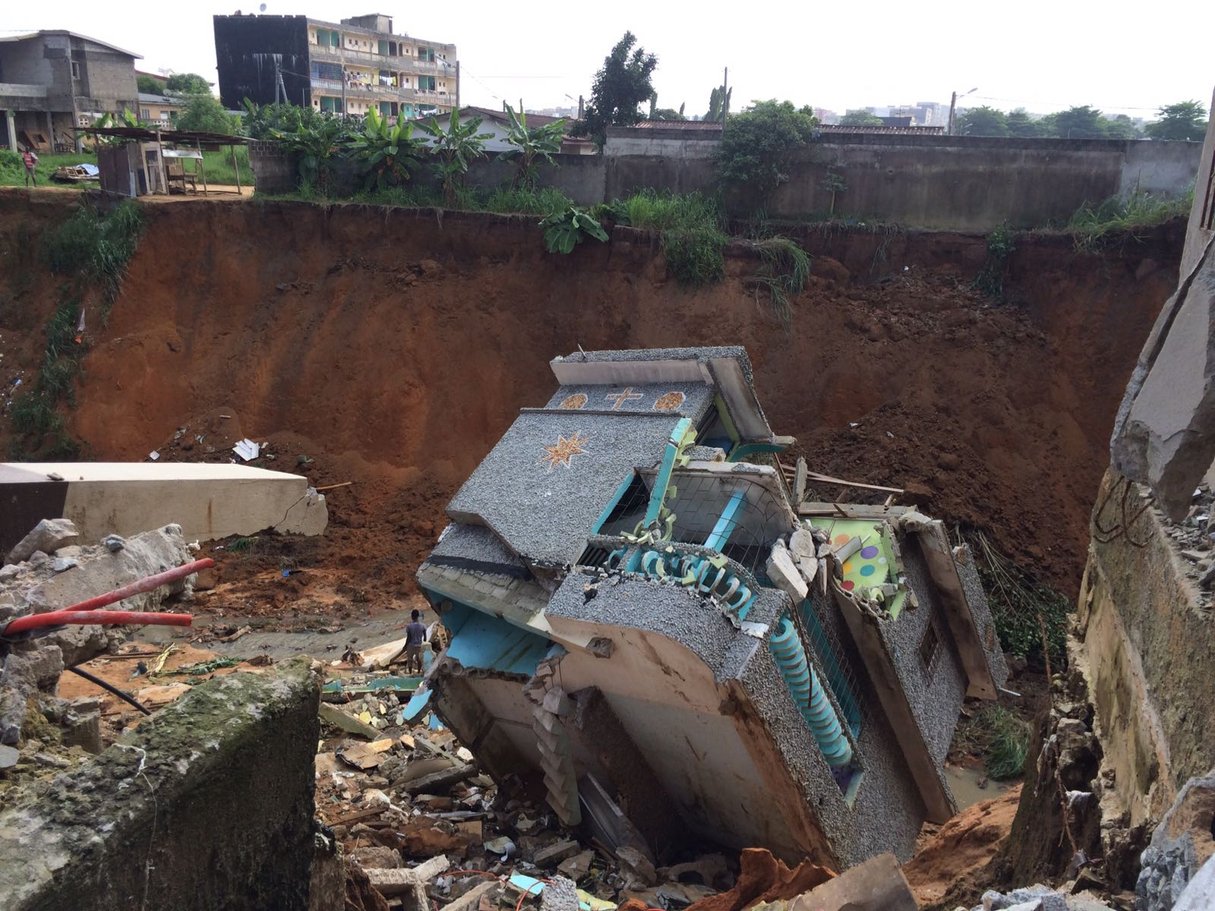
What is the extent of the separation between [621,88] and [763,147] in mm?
8211

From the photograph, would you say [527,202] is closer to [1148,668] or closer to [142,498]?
[142,498]

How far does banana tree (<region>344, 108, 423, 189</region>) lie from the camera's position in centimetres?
1797

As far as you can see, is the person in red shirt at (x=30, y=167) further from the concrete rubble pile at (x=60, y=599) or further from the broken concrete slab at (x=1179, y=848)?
the broken concrete slab at (x=1179, y=848)

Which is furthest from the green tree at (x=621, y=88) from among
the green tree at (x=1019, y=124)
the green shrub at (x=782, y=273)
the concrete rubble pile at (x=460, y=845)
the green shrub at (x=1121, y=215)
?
the green tree at (x=1019, y=124)

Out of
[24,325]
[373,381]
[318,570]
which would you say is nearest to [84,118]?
[24,325]

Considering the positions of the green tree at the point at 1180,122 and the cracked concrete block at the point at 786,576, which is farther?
the green tree at the point at 1180,122

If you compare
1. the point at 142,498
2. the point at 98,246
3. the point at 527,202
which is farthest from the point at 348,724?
the point at 98,246

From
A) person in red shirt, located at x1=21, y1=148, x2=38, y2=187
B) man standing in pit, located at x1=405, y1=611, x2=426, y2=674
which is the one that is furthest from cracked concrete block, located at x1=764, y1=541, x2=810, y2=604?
person in red shirt, located at x1=21, y1=148, x2=38, y2=187

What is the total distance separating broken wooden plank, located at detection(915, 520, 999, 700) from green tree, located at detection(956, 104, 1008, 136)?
47.3m

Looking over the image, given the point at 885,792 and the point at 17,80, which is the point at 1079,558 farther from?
the point at 17,80

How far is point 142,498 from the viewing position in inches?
358

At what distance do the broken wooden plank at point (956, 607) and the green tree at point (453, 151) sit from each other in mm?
12261

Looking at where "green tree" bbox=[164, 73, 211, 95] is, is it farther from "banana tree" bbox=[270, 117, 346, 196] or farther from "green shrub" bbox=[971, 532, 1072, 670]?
"green shrub" bbox=[971, 532, 1072, 670]

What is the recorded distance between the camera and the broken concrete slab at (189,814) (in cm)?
322
